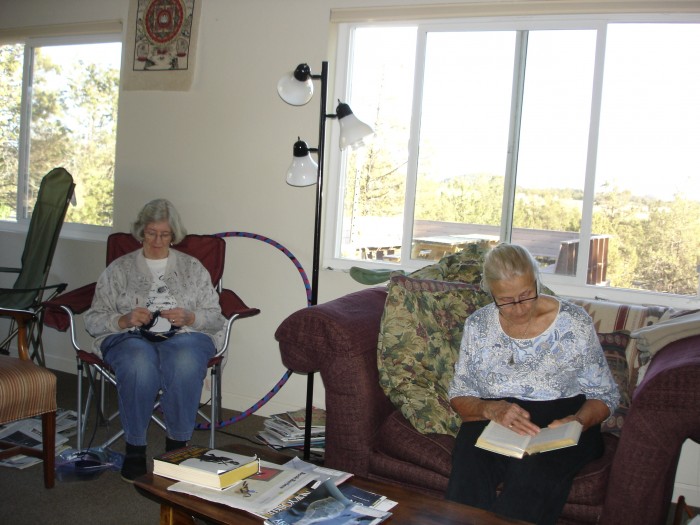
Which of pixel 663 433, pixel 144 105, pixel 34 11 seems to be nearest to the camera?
pixel 663 433

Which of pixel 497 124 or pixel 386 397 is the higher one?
pixel 497 124

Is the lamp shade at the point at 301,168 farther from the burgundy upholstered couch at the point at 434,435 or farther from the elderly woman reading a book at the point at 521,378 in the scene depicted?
the elderly woman reading a book at the point at 521,378

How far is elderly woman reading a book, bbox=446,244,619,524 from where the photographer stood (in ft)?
6.68

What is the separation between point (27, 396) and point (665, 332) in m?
2.32

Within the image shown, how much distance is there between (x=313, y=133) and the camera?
358 centimetres

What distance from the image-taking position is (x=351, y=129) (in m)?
2.86

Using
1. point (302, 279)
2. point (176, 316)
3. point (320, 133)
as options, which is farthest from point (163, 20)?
point (176, 316)

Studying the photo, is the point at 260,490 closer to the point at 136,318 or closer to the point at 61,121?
the point at 136,318

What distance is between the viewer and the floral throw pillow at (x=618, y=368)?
239 cm

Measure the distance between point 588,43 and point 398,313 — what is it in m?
1.64

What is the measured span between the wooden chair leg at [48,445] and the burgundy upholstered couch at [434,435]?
98cm

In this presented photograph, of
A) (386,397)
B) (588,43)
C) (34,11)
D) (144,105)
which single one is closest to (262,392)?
(386,397)

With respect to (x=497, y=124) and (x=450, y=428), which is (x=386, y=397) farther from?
(x=497, y=124)

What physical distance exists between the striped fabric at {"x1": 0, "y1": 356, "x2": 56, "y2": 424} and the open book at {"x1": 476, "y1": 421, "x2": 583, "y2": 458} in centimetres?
164
